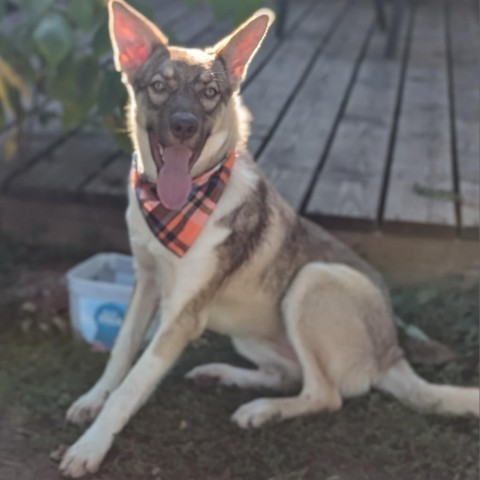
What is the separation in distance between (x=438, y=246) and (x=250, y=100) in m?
1.93

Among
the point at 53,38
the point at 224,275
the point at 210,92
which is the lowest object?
the point at 224,275

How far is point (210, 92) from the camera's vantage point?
301cm

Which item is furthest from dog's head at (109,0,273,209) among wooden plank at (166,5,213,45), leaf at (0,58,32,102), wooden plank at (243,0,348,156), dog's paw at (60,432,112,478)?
wooden plank at (166,5,213,45)

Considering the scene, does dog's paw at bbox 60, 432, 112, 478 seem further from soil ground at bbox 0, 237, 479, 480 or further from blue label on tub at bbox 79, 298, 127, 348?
blue label on tub at bbox 79, 298, 127, 348

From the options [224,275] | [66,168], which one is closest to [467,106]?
[66,168]

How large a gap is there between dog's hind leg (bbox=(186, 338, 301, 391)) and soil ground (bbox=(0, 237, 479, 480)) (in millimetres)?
47

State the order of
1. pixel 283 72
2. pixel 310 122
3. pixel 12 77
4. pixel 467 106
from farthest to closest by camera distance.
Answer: pixel 283 72 → pixel 467 106 → pixel 310 122 → pixel 12 77

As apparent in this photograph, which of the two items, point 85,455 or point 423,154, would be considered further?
point 423,154

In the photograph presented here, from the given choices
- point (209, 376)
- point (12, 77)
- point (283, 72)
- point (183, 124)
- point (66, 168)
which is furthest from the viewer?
point (283, 72)

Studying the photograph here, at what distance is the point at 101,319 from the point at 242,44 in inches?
48.8

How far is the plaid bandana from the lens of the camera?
315 cm

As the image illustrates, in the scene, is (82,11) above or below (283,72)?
above

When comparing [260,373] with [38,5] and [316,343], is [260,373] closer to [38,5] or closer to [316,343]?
[316,343]

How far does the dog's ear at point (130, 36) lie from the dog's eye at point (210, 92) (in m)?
0.21
